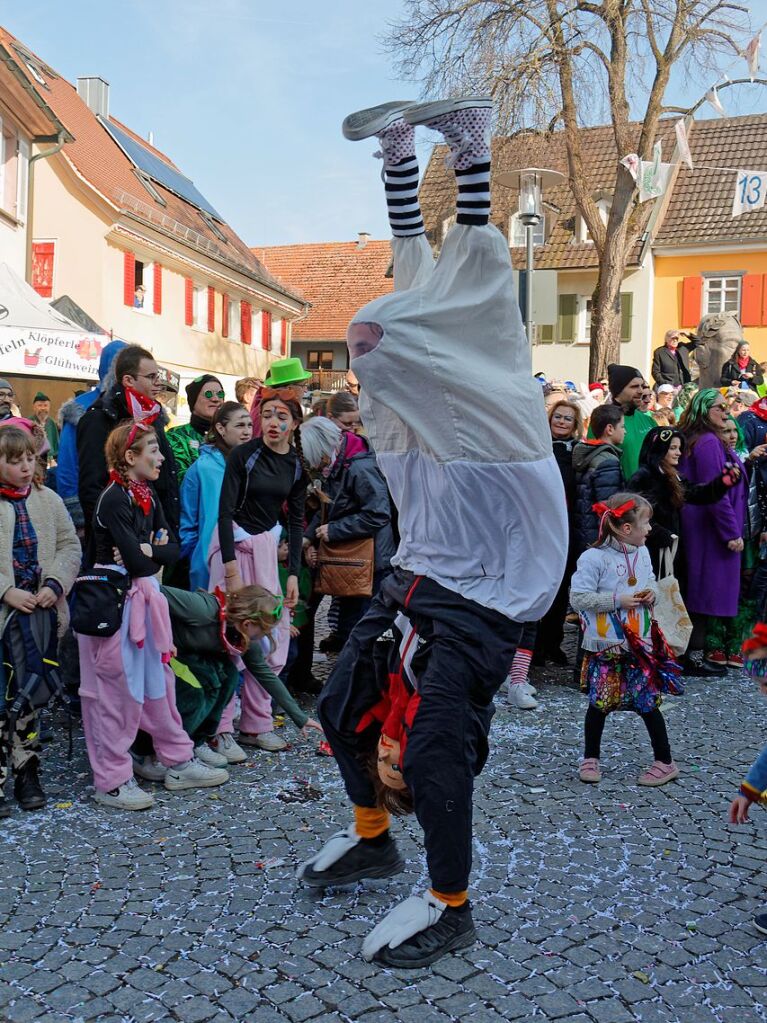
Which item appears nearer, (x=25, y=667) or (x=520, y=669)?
(x=25, y=667)

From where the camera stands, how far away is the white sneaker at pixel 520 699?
246 inches

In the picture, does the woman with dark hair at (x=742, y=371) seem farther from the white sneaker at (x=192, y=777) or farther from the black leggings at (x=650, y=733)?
the white sneaker at (x=192, y=777)

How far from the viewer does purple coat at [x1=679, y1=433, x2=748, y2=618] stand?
7.41m

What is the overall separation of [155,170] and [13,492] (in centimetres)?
3068

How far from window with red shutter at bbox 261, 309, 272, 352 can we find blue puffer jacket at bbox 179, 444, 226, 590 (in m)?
32.3

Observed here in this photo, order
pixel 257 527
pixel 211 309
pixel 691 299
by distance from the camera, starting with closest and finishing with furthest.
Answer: pixel 257 527 → pixel 691 299 → pixel 211 309

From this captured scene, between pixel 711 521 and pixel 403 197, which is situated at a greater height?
pixel 403 197

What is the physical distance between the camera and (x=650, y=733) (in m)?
4.88

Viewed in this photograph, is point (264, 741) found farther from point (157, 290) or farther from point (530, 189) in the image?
point (157, 290)

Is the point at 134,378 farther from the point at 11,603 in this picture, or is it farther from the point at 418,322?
the point at 418,322

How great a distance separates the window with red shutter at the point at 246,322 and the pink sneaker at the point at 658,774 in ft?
103

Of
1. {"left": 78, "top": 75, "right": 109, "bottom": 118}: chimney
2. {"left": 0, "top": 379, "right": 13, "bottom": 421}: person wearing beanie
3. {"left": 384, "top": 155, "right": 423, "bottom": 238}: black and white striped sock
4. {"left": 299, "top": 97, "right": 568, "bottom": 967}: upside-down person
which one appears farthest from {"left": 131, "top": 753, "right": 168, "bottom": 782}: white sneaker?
{"left": 78, "top": 75, "right": 109, "bottom": 118}: chimney

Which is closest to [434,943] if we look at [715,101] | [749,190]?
[715,101]

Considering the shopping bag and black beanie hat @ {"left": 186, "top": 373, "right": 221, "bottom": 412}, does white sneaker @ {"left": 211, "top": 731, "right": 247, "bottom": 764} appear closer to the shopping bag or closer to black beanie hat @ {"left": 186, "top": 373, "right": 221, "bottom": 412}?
black beanie hat @ {"left": 186, "top": 373, "right": 221, "bottom": 412}
